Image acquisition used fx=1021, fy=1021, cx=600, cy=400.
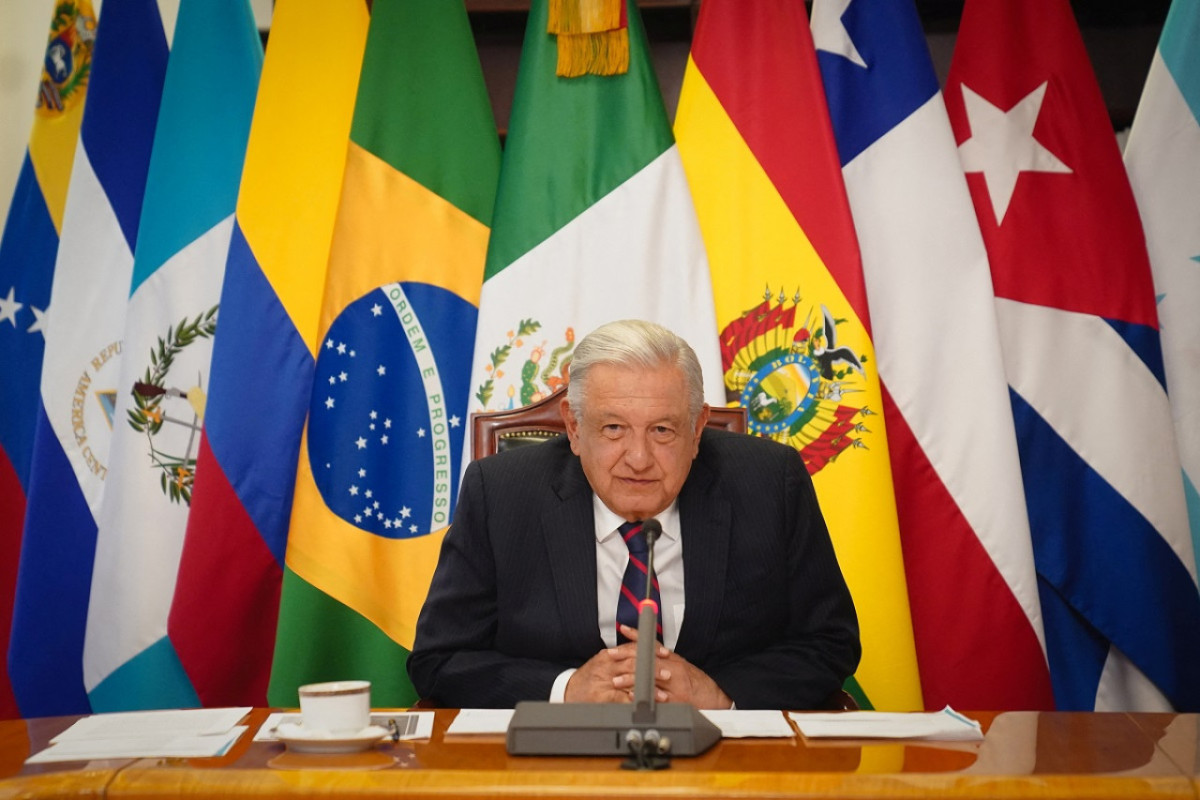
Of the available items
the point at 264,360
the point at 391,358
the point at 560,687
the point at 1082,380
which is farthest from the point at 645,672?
the point at 1082,380

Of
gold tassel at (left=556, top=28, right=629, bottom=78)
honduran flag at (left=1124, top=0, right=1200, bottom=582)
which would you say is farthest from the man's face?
honduran flag at (left=1124, top=0, right=1200, bottom=582)

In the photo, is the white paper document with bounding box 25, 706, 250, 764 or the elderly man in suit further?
the elderly man in suit

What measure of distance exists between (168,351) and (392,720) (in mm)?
1766

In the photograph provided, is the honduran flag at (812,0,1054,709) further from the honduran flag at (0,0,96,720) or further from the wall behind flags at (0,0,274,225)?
the wall behind flags at (0,0,274,225)

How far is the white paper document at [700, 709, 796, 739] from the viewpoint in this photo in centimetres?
125

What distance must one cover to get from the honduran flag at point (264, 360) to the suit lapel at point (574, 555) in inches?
40.4

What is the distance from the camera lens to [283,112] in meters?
2.72

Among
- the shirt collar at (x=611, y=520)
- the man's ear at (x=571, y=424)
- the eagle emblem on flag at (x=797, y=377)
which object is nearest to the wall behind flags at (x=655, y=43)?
the eagle emblem on flag at (x=797, y=377)

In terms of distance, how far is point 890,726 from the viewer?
1.29m

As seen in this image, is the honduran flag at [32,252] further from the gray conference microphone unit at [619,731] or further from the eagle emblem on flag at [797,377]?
the gray conference microphone unit at [619,731]

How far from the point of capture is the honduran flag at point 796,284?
2.47m

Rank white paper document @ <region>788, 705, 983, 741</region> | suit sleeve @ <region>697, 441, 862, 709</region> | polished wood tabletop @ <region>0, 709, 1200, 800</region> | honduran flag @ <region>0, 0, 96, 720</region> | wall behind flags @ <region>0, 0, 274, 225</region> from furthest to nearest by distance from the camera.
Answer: wall behind flags @ <region>0, 0, 274, 225</region> → honduran flag @ <region>0, 0, 96, 720</region> → suit sleeve @ <region>697, 441, 862, 709</region> → white paper document @ <region>788, 705, 983, 741</region> → polished wood tabletop @ <region>0, 709, 1200, 800</region>

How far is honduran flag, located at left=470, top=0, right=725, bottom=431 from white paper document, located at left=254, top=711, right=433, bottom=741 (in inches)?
48.0

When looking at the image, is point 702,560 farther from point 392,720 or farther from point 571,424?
point 392,720
